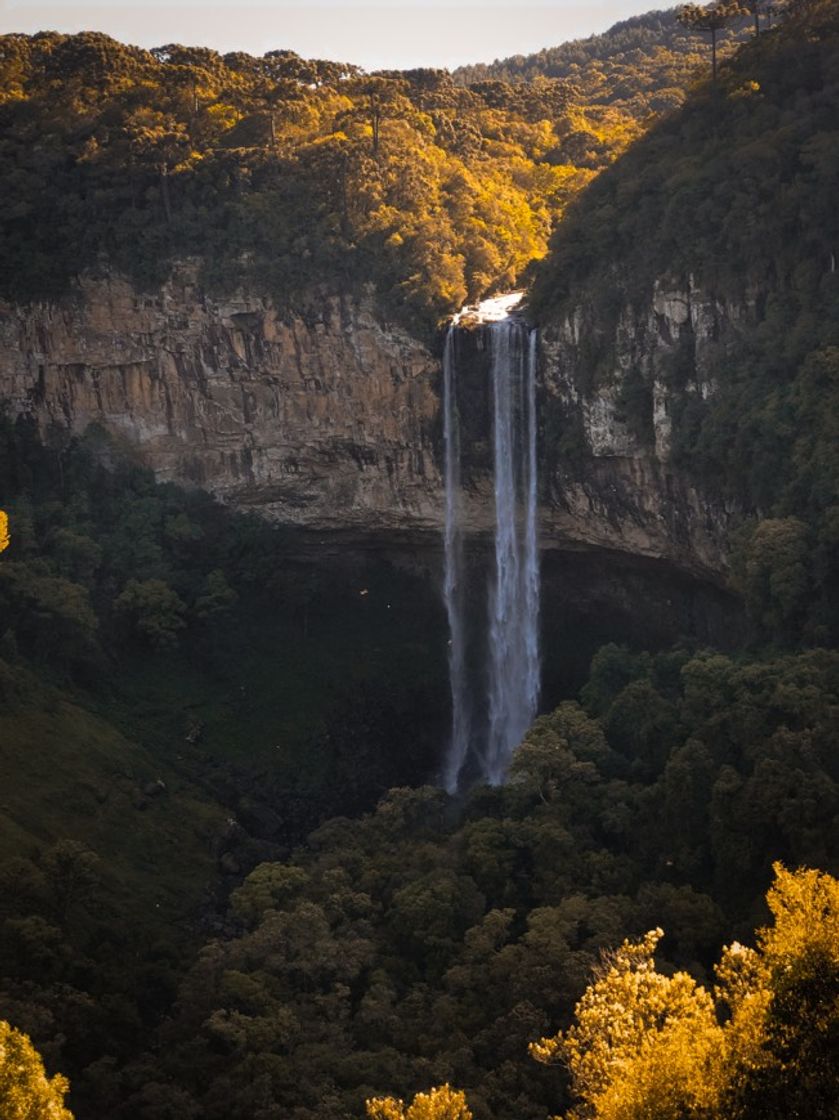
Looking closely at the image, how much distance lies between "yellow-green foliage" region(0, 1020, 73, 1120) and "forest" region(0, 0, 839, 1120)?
62 millimetres

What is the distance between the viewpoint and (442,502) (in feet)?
133

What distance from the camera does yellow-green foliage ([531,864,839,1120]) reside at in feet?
41.3

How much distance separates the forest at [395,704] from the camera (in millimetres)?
21000

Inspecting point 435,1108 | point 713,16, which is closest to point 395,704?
point 713,16

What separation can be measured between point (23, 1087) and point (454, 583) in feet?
90.8

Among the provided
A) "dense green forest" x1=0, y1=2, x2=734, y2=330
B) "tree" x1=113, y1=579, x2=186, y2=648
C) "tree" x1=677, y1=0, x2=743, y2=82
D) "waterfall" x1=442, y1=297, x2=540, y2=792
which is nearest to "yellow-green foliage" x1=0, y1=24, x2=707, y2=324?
"dense green forest" x1=0, y1=2, x2=734, y2=330

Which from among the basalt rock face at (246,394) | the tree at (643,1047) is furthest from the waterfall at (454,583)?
the tree at (643,1047)

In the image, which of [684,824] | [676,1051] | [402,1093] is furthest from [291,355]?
[676,1051]

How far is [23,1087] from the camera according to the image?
573 inches

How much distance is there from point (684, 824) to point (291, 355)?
67.5ft

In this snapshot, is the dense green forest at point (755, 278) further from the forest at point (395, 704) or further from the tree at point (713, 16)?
the tree at point (713, 16)

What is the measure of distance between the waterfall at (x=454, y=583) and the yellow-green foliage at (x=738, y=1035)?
2210 cm

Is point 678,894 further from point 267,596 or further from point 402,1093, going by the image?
point 267,596

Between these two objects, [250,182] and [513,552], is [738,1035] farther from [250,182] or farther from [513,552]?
[250,182]
